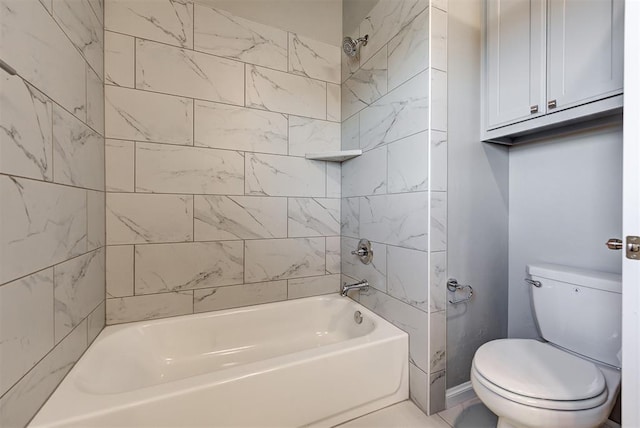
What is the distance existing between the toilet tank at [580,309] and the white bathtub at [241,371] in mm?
728

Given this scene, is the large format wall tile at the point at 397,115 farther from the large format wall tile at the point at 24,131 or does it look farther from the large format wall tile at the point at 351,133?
the large format wall tile at the point at 24,131

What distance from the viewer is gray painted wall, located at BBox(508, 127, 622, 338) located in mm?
1246

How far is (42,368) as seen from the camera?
0.92 metres

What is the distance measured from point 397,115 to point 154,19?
1.59 m

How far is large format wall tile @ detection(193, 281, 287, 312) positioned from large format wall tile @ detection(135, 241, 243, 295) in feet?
0.17

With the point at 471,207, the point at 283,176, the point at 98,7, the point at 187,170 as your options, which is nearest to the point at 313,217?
the point at 283,176

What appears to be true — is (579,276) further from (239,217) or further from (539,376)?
(239,217)

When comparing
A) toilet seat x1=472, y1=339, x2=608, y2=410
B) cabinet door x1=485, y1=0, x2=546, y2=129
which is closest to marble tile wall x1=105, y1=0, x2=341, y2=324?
cabinet door x1=485, y1=0, x2=546, y2=129

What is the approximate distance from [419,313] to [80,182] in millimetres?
1760

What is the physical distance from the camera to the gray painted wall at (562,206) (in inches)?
49.1

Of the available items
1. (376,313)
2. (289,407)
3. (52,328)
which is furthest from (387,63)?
(52,328)

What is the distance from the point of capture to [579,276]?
124 centimetres

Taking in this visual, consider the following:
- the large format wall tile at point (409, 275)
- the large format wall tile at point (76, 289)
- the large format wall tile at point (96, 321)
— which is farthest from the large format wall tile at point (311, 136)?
the large format wall tile at point (96, 321)

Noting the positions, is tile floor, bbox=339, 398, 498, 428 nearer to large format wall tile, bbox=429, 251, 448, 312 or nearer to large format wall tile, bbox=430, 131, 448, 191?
large format wall tile, bbox=429, 251, 448, 312
